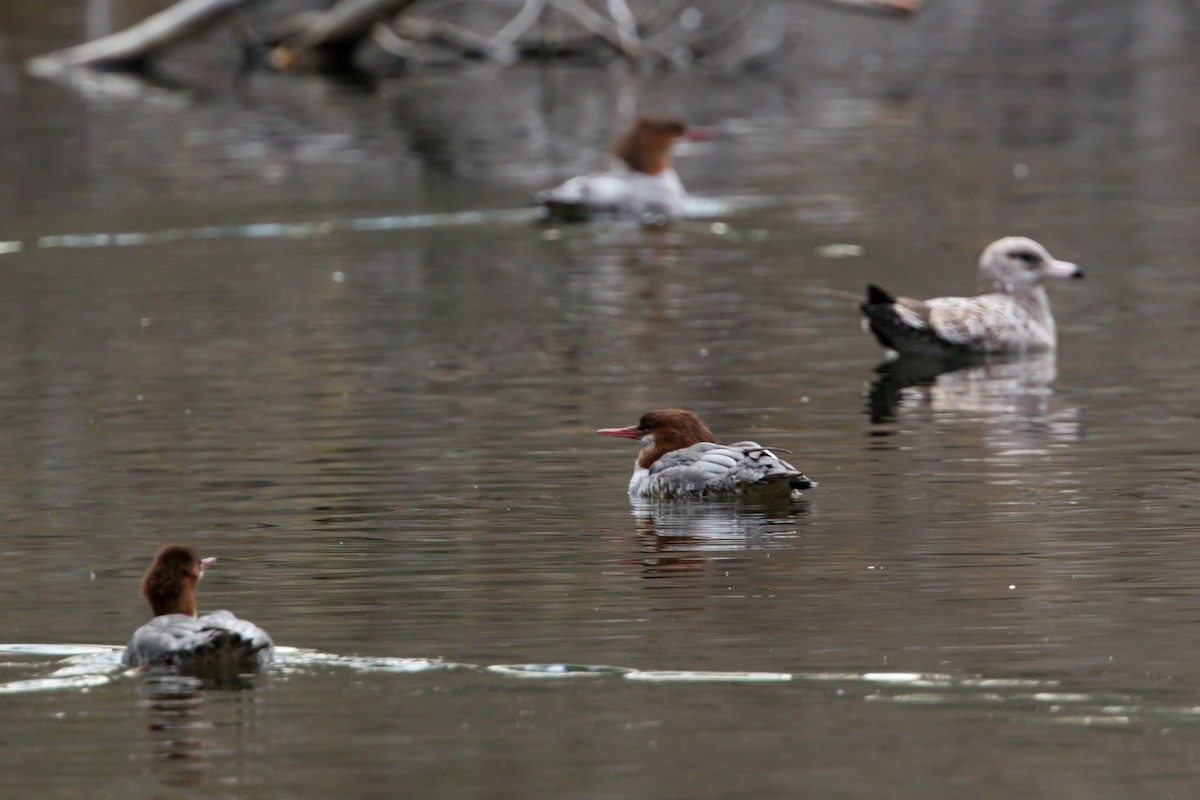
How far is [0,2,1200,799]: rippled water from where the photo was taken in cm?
698

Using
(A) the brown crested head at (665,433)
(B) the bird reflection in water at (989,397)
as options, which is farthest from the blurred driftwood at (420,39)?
(A) the brown crested head at (665,433)

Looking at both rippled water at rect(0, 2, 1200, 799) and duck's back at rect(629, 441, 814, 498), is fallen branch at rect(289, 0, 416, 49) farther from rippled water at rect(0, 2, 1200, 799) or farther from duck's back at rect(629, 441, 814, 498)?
duck's back at rect(629, 441, 814, 498)

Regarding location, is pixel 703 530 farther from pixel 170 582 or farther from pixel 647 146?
pixel 647 146

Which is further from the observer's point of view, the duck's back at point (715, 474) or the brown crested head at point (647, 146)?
the brown crested head at point (647, 146)

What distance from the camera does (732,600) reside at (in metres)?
8.68

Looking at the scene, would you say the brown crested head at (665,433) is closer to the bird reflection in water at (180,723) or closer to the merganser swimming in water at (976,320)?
the bird reflection in water at (180,723)

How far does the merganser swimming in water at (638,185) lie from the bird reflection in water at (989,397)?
777 centimetres

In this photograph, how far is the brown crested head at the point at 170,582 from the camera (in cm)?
803

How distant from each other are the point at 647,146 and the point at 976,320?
8028 millimetres

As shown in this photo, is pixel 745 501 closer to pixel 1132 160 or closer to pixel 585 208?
pixel 585 208

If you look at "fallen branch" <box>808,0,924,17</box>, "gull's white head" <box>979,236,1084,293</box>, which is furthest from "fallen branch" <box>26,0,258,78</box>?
"gull's white head" <box>979,236,1084,293</box>

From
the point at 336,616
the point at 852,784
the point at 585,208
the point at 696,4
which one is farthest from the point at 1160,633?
the point at 696,4

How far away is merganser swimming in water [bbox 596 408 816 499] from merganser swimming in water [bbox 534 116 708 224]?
1181cm

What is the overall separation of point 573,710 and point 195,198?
18.0 metres
